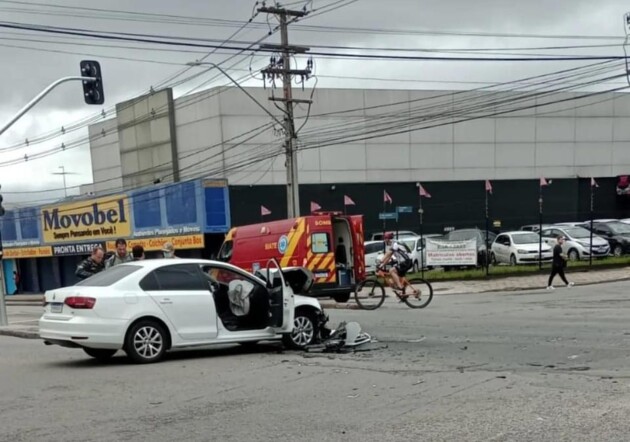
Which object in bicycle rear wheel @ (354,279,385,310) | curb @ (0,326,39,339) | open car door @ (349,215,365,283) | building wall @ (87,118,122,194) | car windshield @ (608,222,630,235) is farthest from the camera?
building wall @ (87,118,122,194)

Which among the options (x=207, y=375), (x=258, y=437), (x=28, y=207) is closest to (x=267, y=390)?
(x=207, y=375)

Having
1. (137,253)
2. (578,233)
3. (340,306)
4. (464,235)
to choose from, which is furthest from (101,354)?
(578,233)

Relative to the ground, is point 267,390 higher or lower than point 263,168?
lower

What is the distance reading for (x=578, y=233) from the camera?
27875mm

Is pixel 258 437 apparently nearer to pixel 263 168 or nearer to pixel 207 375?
pixel 207 375

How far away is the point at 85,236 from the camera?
40.2m

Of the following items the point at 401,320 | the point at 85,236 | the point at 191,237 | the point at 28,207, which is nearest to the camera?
the point at 401,320

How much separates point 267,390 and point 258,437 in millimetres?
1760

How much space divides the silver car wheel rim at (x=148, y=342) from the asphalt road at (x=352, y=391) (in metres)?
0.23

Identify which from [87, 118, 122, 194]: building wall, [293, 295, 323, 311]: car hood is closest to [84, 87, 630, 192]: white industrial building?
[87, 118, 122, 194]: building wall

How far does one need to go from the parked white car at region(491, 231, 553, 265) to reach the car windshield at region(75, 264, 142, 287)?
19.2m

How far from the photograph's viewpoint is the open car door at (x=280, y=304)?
9.62 meters

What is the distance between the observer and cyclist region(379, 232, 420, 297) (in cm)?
1664

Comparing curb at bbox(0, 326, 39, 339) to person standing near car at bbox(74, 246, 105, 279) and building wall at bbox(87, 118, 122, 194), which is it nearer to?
person standing near car at bbox(74, 246, 105, 279)
